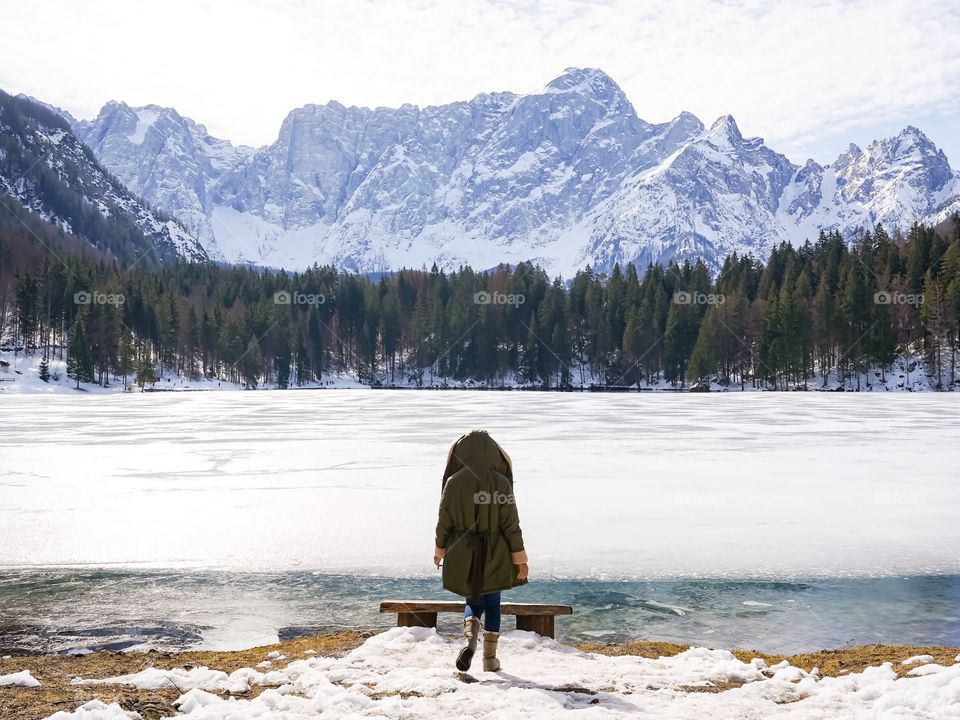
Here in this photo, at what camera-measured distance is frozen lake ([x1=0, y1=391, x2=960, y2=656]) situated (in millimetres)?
10805

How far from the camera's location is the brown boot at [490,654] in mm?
7750

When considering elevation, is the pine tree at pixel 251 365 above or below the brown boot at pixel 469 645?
above

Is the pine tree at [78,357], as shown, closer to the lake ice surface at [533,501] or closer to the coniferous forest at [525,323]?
the coniferous forest at [525,323]

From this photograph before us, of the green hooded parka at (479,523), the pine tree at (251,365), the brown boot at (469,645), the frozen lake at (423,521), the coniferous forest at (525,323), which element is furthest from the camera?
the pine tree at (251,365)

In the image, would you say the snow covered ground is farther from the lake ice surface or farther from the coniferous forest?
the coniferous forest

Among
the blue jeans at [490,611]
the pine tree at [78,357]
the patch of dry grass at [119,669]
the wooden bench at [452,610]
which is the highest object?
the pine tree at [78,357]

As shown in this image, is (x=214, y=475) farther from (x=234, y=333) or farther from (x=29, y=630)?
(x=234, y=333)

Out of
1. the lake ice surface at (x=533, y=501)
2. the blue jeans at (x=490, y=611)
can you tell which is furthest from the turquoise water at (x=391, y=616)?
the blue jeans at (x=490, y=611)

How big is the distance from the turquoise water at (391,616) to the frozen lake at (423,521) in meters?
0.06

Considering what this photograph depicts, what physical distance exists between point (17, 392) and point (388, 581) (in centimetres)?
9246

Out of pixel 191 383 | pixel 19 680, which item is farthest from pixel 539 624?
pixel 191 383

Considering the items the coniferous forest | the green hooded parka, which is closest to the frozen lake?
the green hooded parka

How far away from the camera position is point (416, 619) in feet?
29.6

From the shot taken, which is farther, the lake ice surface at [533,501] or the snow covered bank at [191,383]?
the snow covered bank at [191,383]
